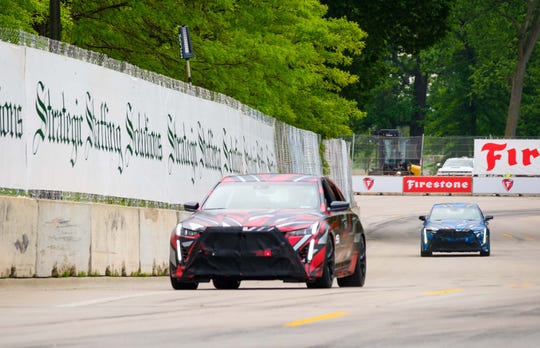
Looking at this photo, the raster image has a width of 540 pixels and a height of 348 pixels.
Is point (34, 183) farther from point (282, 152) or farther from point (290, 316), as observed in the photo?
point (282, 152)

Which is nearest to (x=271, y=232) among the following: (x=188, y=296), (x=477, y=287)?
(x=188, y=296)

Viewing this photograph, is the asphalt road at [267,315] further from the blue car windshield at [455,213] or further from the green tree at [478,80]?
the green tree at [478,80]

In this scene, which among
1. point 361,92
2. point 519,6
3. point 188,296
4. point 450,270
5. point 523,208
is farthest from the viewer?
point 519,6

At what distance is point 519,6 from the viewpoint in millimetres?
99312

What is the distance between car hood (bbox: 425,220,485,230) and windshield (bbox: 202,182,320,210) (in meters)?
17.7

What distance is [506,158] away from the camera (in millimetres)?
80812

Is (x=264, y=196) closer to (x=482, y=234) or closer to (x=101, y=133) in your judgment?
(x=101, y=133)

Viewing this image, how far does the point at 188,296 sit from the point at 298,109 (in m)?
31.7

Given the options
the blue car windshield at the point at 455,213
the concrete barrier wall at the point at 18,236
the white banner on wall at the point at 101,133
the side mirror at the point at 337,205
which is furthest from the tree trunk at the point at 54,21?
the blue car windshield at the point at 455,213

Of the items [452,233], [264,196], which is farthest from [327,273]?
[452,233]

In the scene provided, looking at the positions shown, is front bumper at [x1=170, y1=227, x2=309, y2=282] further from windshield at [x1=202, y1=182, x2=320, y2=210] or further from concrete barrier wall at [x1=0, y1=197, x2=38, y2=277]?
concrete barrier wall at [x1=0, y1=197, x2=38, y2=277]

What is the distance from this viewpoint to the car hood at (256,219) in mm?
17469

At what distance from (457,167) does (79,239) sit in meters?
65.2

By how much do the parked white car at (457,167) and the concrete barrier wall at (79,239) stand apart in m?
59.8
